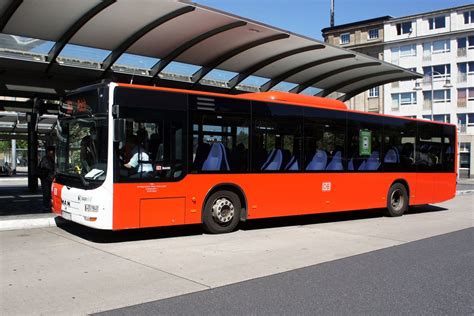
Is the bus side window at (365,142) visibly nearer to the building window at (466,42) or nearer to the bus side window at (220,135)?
the bus side window at (220,135)

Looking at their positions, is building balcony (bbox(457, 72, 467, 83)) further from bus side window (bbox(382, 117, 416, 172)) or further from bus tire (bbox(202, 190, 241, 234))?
bus tire (bbox(202, 190, 241, 234))

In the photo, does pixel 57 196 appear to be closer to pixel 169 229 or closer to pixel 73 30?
pixel 169 229

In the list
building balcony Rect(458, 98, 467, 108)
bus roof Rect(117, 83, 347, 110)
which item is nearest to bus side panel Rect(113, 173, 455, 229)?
bus roof Rect(117, 83, 347, 110)

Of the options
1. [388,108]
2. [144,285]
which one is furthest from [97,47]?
[388,108]

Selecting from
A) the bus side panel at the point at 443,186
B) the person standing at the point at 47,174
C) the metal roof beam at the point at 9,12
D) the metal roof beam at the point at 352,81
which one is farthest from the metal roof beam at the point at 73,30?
the metal roof beam at the point at 352,81

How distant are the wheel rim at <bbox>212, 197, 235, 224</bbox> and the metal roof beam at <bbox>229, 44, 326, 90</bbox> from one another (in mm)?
6847

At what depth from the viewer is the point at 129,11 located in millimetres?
11484

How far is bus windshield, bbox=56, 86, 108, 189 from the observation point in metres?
8.51

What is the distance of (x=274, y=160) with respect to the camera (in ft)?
35.6

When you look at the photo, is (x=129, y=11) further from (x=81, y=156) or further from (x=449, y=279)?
(x=449, y=279)

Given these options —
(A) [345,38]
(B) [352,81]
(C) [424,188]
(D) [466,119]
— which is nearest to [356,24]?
(A) [345,38]

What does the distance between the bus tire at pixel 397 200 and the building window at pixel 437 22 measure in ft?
160

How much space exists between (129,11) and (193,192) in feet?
16.4

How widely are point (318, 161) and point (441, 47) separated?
51006 mm
